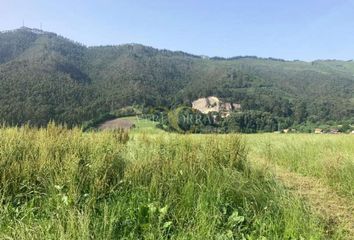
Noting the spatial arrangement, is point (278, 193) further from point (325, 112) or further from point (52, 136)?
point (325, 112)

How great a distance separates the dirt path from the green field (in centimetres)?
8

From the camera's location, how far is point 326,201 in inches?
195

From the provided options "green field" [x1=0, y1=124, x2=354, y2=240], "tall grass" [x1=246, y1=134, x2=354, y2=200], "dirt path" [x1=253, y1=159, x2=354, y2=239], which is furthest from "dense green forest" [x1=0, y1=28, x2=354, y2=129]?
"green field" [x1=0, y1=124, x2=354, y2=240]

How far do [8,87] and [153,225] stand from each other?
338 ft

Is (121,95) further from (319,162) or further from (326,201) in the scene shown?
(326,201)

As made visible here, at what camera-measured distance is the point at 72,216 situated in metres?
2.88

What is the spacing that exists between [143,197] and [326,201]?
109 inches

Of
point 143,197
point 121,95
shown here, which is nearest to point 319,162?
point 143,197

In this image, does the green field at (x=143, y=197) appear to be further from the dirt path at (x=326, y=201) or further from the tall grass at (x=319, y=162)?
the tall grass at (x=319, y=162)

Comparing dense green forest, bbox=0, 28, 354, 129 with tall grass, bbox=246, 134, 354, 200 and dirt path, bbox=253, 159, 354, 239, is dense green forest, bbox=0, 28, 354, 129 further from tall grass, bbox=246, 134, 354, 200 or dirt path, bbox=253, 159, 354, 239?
dirt path, bbox=253, 159, 354, 239

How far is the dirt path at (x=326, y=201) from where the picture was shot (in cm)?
409

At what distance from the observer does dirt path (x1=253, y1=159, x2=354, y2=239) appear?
409cm

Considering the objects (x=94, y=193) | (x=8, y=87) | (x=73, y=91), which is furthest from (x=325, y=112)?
(x=94, y=193)

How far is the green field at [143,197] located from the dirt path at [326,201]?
0.08m
